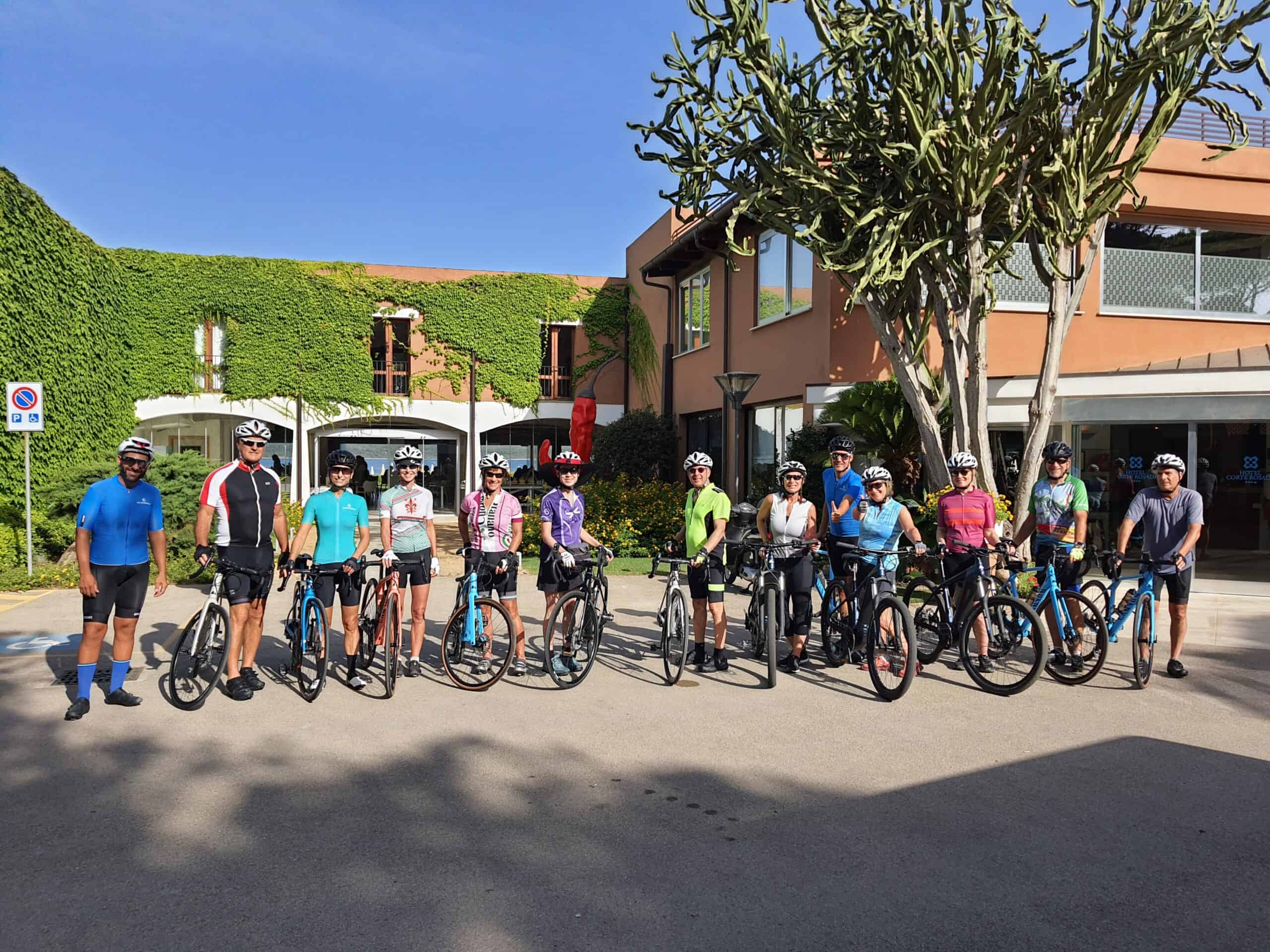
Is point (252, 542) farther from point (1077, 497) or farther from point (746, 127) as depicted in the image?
point (746, 127)

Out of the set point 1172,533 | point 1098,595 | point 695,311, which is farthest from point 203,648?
point 695,311

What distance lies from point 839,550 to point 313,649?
435cm

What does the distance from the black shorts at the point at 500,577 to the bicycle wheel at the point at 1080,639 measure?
13.1ft

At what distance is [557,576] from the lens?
7.24m

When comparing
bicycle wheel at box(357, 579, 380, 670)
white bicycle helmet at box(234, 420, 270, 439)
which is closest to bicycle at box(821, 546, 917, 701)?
bicycle wheel at box(357, 579, 380, 670)

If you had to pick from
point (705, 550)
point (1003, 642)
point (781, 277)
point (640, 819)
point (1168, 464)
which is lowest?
point (640, 819)

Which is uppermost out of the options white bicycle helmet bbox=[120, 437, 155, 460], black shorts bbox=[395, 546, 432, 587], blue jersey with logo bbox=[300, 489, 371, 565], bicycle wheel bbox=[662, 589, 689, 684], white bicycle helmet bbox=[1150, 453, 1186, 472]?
white bicycle helmet bbox=[120, 437, 155, 460]

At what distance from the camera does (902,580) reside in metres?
11.8

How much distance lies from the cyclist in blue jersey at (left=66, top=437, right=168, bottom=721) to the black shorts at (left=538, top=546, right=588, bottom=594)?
2.63 meters

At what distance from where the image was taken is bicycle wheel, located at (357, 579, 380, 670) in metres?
6.93

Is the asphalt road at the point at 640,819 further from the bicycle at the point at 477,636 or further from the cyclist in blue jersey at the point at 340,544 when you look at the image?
the cyclist in blue jersey at the point at 340,544

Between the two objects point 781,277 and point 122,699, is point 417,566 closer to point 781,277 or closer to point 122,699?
point 122,699

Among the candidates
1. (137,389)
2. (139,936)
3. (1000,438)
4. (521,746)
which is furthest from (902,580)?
(137,389)

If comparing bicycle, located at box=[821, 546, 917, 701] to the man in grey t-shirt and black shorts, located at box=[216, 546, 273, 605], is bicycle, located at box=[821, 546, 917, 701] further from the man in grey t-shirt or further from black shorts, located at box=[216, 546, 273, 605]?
black shorts, located at box=[216, 546, 273, 605]
